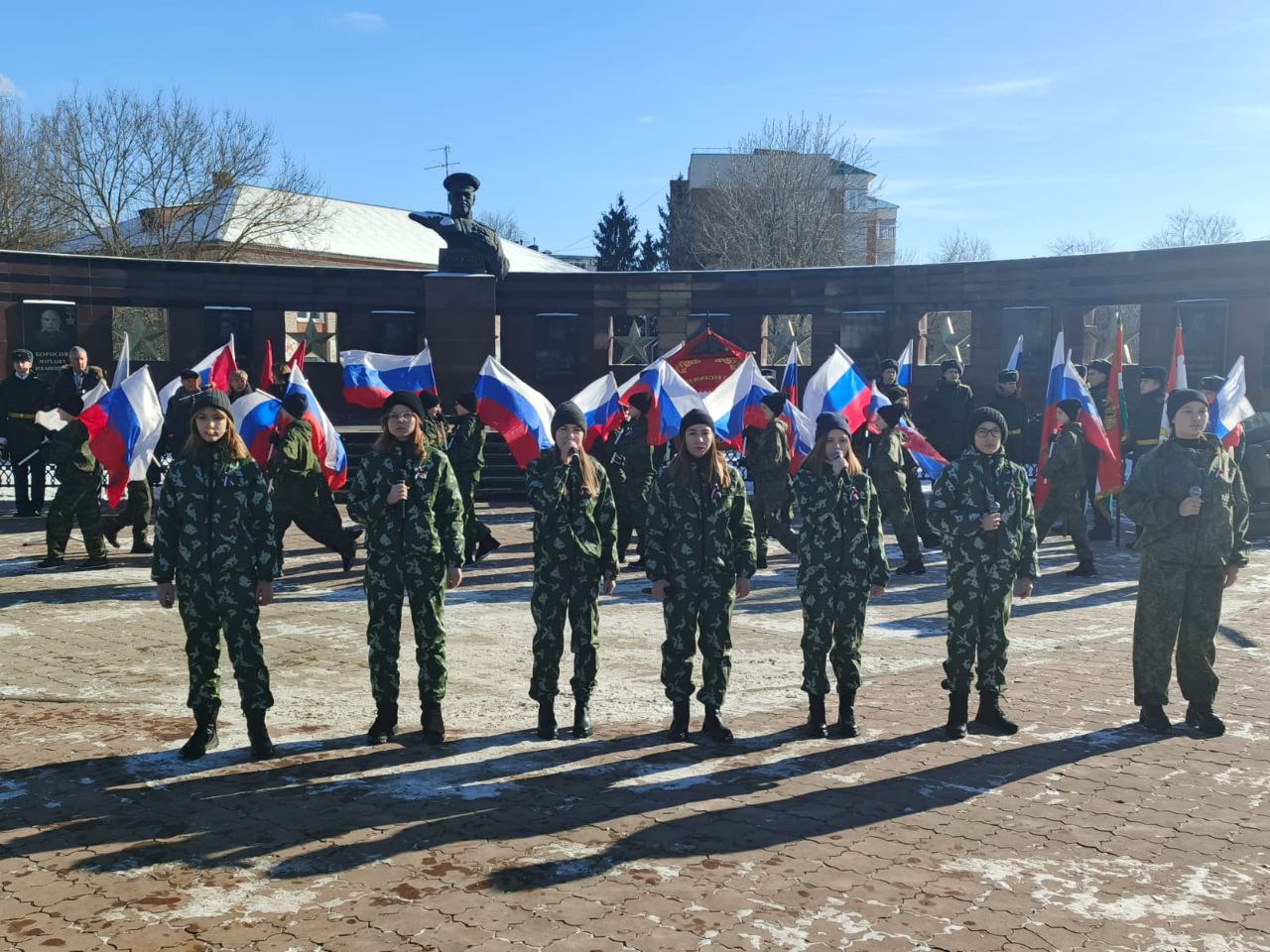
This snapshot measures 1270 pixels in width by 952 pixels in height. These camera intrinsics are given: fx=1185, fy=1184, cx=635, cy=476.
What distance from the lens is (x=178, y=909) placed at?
4301 mm

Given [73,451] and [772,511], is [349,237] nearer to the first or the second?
[73,451]

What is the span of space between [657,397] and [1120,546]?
245 inches

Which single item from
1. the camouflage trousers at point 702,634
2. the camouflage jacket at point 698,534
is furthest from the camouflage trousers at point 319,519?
the camouflage trousers at point 702,634

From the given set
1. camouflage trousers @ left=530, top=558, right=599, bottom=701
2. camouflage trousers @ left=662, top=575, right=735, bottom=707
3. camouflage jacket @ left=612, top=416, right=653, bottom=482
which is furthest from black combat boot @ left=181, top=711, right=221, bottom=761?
camouflage jacket @ left=612, top=416, right=653, bottom=482

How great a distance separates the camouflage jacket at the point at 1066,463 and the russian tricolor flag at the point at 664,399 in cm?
369

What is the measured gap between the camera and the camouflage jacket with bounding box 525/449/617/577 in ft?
21.5

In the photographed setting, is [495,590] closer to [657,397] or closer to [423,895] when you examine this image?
[657,397]

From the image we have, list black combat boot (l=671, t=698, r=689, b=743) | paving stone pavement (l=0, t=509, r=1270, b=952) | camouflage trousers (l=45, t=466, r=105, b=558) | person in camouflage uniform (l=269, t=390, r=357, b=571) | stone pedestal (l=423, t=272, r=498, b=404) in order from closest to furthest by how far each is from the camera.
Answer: paving stone pavement (l=0, t=509, r=1270, b=952)
black combat boot (l=671, t=698, r=689, b=743)
person in camouflage uniform (l=269, t=390, r=357, b=571)
camouflage trousers (l=45, t=466, r=105, b=558)
stone pedestal (l=423, t=272, r=498, b=404)

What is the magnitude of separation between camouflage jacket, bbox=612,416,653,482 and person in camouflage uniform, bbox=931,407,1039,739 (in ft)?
19.2

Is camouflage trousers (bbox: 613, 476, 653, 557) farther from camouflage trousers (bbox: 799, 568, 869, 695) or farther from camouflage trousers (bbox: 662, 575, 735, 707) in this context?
camouflage trousers (bbox: 662, 575, 735, 707)

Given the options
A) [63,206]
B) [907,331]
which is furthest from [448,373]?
[63,206]

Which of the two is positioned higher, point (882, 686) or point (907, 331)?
point (907, 331)

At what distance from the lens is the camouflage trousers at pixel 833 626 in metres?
6.67

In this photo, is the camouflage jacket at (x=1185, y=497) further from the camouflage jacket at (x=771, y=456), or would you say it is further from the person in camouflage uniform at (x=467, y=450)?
the person in camouflage uniform at (x=467, y=450)
